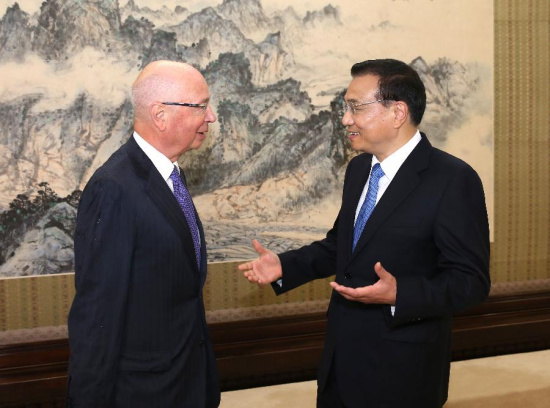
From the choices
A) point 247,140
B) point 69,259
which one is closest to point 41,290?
point 69,259

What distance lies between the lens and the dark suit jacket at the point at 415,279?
8.52 feet

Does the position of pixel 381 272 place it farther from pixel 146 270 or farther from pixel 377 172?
pixel 146 270

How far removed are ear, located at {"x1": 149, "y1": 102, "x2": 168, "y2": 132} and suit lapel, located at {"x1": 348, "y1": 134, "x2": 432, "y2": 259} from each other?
2.99 feet

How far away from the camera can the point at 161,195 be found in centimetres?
246

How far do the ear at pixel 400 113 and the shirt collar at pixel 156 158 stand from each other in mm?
963

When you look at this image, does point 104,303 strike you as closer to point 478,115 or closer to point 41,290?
point 41,290

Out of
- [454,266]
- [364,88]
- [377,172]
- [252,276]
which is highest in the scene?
[364,88]

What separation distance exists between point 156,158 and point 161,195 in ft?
0.65

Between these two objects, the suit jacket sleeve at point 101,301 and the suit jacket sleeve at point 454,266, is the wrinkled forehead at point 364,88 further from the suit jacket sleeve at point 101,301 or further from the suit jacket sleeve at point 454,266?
the suit jacket sleeve at point 101,301

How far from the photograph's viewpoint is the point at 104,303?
229 centimetres

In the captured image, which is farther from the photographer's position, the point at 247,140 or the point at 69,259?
the point at 247,140

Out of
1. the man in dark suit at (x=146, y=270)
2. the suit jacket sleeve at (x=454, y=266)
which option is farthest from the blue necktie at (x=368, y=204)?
the man in dark suit at (x=146, y=270)

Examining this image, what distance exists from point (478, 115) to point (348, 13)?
1.54 metres

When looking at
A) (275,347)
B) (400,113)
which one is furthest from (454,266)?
(275,347)
